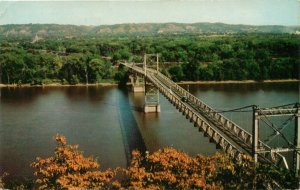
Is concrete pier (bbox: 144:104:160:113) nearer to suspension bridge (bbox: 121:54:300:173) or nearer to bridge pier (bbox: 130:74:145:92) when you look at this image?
suspension bridge (bbox: 121:54:300:173)

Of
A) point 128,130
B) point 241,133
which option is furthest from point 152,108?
point 241,133

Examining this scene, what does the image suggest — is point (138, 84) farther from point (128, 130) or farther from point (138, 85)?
point (128, 130)

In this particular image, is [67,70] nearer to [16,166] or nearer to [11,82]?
[11,82]

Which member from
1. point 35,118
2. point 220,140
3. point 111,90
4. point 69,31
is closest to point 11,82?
point 111,90

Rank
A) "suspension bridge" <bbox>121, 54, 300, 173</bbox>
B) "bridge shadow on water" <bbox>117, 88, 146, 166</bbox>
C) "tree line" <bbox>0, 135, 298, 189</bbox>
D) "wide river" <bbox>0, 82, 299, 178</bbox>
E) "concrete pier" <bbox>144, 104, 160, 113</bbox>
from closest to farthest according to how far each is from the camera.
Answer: "tree line" <bbox>0, 135, 298, 189</bbox>
"suspension bridge" <bbox>121, 54, 300, 173</bbox>
"wide river" <bbox>0, 82, 299, 178</bbox>
"bridge shadow on water" <bbox>117, 88, 146, 166</bbox>
"concrete pier" <bbox>144, 104, 160, 113</bbox>

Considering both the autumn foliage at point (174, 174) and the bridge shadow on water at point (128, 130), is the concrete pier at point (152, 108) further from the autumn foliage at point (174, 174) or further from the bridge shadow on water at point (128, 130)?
the autumn foliage at point (174, 174)

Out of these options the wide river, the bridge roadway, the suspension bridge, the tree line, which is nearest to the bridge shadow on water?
the wide river

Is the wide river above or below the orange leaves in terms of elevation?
below

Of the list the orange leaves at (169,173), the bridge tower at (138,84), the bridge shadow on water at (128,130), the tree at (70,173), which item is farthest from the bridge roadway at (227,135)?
the bridge tower at (138,84)
